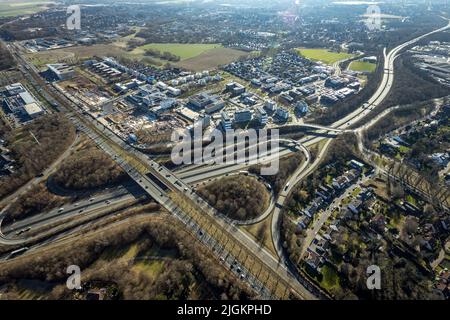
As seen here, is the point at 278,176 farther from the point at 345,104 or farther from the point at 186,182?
the point at 345,104

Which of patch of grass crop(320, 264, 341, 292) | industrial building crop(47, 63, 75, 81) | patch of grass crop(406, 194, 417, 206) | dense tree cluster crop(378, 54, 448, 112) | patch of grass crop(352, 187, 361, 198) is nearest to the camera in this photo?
patch of grass crop(320, 264, 341, 292)

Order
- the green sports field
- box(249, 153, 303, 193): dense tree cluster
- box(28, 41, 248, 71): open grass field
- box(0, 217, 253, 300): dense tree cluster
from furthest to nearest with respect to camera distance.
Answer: the green sports field
box(28, 41, 248, 71): open grass field
box(249, 153, 303, 193): dense tree cluster
box(0, 217, 253, 300): dense tree cluster

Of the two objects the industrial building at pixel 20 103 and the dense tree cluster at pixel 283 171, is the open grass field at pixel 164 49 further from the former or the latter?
the dense tree cluster at pixel 283 171

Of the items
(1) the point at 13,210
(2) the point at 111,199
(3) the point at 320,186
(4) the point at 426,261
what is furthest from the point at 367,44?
(1) the point at 13,210

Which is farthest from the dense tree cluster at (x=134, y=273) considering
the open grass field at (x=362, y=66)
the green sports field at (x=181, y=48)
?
the green sports field at (x=181, y=48)

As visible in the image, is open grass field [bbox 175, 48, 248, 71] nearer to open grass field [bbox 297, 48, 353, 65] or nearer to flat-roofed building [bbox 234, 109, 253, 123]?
open grass field [bbox 297, 48, 353, 65]

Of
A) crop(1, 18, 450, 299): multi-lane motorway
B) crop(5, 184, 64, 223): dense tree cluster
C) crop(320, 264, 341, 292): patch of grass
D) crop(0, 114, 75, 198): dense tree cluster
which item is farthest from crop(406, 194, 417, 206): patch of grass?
crop(0, 114, 75, 198): dense tree cluster
